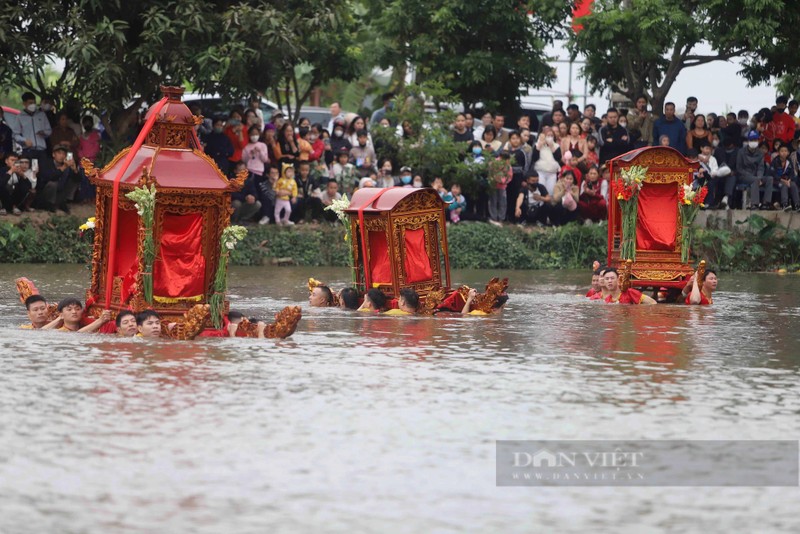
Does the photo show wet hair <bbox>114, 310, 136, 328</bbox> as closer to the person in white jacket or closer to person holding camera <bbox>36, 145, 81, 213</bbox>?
person holding camera <bbox>36, 145, 81, 213</bbox>

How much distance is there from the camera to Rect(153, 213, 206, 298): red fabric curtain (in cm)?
1266

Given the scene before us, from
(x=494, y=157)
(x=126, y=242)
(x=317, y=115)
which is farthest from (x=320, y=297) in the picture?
(x=317, y=115)

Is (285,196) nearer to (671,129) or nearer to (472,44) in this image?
(472,44)

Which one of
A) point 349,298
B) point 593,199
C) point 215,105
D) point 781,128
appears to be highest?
point 215,105

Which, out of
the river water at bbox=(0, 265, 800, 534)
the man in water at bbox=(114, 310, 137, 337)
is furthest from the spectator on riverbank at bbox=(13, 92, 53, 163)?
the man in water at bbox=(114, 310, 137, 337)

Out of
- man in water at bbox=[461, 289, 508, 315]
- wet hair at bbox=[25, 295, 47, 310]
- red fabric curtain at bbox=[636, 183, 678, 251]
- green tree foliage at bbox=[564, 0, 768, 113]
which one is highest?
green tree foliage at bbox=[564, 0, 768, 113]

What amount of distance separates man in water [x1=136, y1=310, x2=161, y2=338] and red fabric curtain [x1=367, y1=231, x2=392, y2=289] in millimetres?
4305

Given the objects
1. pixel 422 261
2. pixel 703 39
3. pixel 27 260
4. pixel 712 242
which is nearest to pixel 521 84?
pixel 703 39

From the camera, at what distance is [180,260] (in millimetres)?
12766

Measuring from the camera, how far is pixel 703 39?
86.0 ft

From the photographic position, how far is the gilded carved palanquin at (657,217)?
1819cm

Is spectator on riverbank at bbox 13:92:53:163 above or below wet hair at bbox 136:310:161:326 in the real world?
above

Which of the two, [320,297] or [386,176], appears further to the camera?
[386,176]

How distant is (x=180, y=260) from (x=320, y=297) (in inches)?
146
